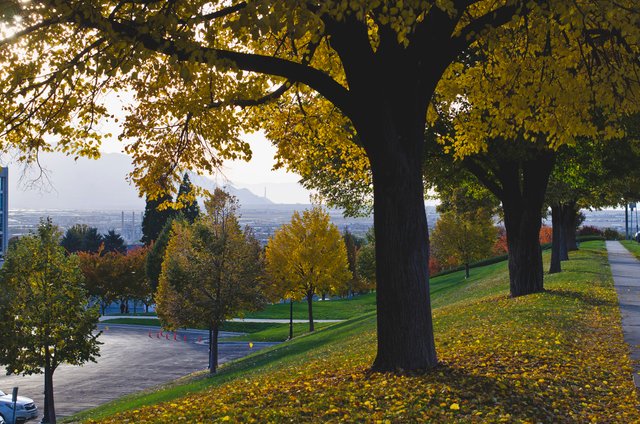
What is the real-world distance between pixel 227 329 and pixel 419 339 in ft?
152

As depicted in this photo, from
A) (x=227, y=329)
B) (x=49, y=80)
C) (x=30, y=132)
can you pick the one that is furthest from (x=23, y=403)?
(x=227, y=329)

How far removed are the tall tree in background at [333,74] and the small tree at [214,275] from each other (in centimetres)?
2006

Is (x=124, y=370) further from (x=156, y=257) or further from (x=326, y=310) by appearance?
(x=156, y=257)

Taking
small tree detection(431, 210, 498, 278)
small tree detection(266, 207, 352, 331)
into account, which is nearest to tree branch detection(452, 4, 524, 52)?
small tree detection(266, 207, 352, 331)

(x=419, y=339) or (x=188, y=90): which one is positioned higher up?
(x=188, y=90)

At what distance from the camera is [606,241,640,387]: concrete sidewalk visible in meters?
11.8

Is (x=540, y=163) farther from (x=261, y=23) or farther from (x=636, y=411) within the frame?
(x=261, y=23)

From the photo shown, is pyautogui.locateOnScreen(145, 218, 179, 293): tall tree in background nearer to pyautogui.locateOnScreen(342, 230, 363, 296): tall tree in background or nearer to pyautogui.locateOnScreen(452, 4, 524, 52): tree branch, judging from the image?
pyautogui.locateOnScreen(342, 230, 363, 296): tall tree in background

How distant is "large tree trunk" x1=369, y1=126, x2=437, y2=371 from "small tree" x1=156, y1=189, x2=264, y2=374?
23.4 meters

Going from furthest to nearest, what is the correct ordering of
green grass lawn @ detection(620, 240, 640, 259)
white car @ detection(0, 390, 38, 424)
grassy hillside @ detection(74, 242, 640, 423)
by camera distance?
green grass lawn @ detection(620, 240, 640, 259), white car @ detection(0, 390, 38, 424), grassy hillside @ detection(74, 242, 640, 423)

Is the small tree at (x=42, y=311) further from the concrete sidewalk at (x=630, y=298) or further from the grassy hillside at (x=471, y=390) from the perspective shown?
the concrete sidewalk at (x=630, y=298)

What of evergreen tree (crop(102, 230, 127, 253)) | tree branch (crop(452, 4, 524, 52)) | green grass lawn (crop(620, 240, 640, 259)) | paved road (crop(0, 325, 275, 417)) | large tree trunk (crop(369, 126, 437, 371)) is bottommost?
paved road (crop(0, 325, 275, 417))

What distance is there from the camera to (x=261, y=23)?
6137 millimetres

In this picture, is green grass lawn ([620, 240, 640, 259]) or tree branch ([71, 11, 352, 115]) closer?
tree branch ([71, 11, 352, 115])
